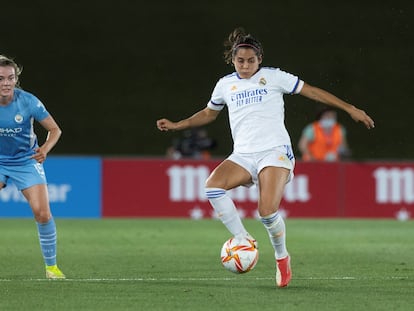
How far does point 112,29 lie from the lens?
29562 mm

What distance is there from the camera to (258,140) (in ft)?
28.9

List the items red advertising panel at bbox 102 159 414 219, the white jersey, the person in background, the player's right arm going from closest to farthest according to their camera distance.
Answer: the white jersey
the player's right arm
red advertising panel at bbox 102 159 414 219
the person in background

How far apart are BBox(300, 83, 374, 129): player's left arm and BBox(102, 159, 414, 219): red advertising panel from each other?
9.36 meters

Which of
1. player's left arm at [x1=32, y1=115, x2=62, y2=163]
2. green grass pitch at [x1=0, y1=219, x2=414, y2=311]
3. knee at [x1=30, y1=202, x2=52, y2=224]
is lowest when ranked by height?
green grass pitch at [x1=0, y1=219, x2=414, y2=311]

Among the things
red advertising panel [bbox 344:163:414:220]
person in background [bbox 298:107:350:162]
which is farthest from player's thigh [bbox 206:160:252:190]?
person in background [bbox 298:107:350:162]

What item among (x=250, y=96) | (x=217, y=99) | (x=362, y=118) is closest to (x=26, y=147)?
(x=217, y=99)

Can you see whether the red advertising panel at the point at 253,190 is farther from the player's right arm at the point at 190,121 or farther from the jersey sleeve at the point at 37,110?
the jersey sleeve at the point at 37,110

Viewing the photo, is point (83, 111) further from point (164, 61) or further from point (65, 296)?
point (65, 296)

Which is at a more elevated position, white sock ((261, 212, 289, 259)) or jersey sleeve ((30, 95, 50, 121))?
jersey sleeve ((30, 95, 50, 121))

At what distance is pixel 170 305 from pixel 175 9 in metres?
23.2

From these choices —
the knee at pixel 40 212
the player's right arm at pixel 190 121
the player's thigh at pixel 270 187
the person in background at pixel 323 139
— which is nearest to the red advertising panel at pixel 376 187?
the person in background at pixel 323 139

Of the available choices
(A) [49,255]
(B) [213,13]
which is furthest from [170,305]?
(B) [213,13]

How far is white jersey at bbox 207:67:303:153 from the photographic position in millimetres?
8844

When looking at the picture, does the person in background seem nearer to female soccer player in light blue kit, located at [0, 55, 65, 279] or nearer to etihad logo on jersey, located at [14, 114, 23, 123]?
female soccer player in light blue kit, located at [0, 55, 65, 279]
